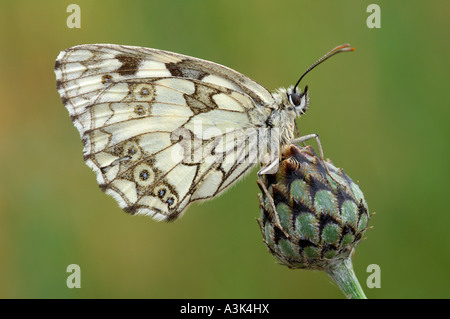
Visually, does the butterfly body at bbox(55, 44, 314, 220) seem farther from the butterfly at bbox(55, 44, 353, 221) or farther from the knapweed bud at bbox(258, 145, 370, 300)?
the knapweed bud at bbox(258, 145, 370, 300)

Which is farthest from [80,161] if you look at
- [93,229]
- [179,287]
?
[179,287]

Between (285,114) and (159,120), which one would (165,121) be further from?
(285,114)

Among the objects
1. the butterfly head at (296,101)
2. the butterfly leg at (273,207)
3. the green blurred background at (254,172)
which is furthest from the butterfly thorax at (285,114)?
the green blurred background at (254,172)

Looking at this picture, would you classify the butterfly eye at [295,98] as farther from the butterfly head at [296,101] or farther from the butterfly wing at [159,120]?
the butterfly wing at [159,120]

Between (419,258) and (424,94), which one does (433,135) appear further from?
(419,258)

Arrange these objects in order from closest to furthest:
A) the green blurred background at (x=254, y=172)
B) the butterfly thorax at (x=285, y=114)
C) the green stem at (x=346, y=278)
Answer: the green stem at (x=346, y=278)
the butterfly thorax at (x=285, y=114)
the green blurred background at (x=254, y=172)

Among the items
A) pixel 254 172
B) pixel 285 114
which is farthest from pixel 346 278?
pixel 254 172
